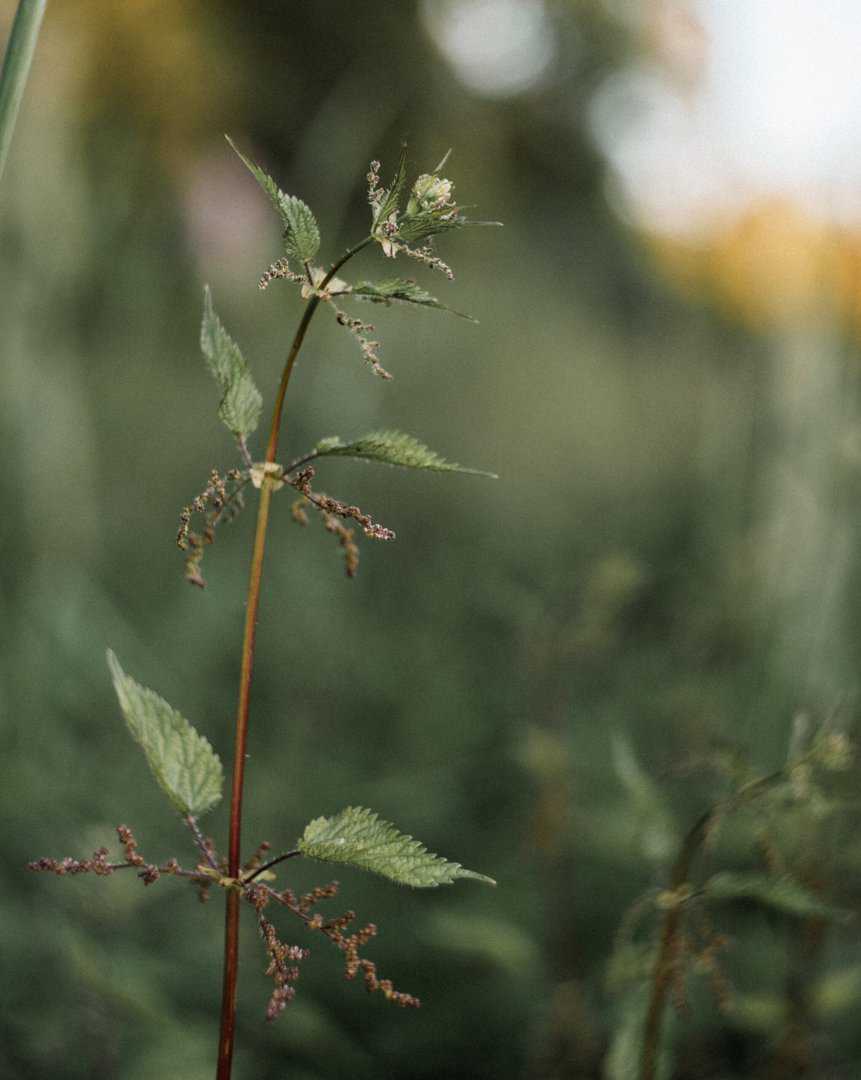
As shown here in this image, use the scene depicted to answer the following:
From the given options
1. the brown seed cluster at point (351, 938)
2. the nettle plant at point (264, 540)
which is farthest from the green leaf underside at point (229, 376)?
the brown seed cluster at point (351, 938)

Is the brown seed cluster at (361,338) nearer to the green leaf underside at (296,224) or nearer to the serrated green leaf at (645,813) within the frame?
the green leaf underside at (296,224)

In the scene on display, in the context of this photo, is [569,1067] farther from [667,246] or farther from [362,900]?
[667,246]

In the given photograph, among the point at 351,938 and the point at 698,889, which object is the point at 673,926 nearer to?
the point at 698,889

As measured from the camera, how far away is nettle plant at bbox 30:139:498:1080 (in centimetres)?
24

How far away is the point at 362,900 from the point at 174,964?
5.8 inches

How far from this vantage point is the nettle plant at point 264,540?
0.77ft

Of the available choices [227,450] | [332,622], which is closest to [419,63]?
[227,450]

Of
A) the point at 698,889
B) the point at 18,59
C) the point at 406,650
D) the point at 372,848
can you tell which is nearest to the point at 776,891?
the point at 698,889

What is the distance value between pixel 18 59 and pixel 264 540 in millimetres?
133

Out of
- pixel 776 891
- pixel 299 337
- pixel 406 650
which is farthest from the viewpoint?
pixel 406 650

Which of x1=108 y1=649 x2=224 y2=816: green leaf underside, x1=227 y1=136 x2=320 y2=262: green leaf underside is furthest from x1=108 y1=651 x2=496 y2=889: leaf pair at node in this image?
x1=227 y1=136 x2=320 y2=262: green leaf underside

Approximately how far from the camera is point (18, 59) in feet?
0.85

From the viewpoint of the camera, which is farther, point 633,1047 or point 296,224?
point 633,1047

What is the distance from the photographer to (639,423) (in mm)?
2908
